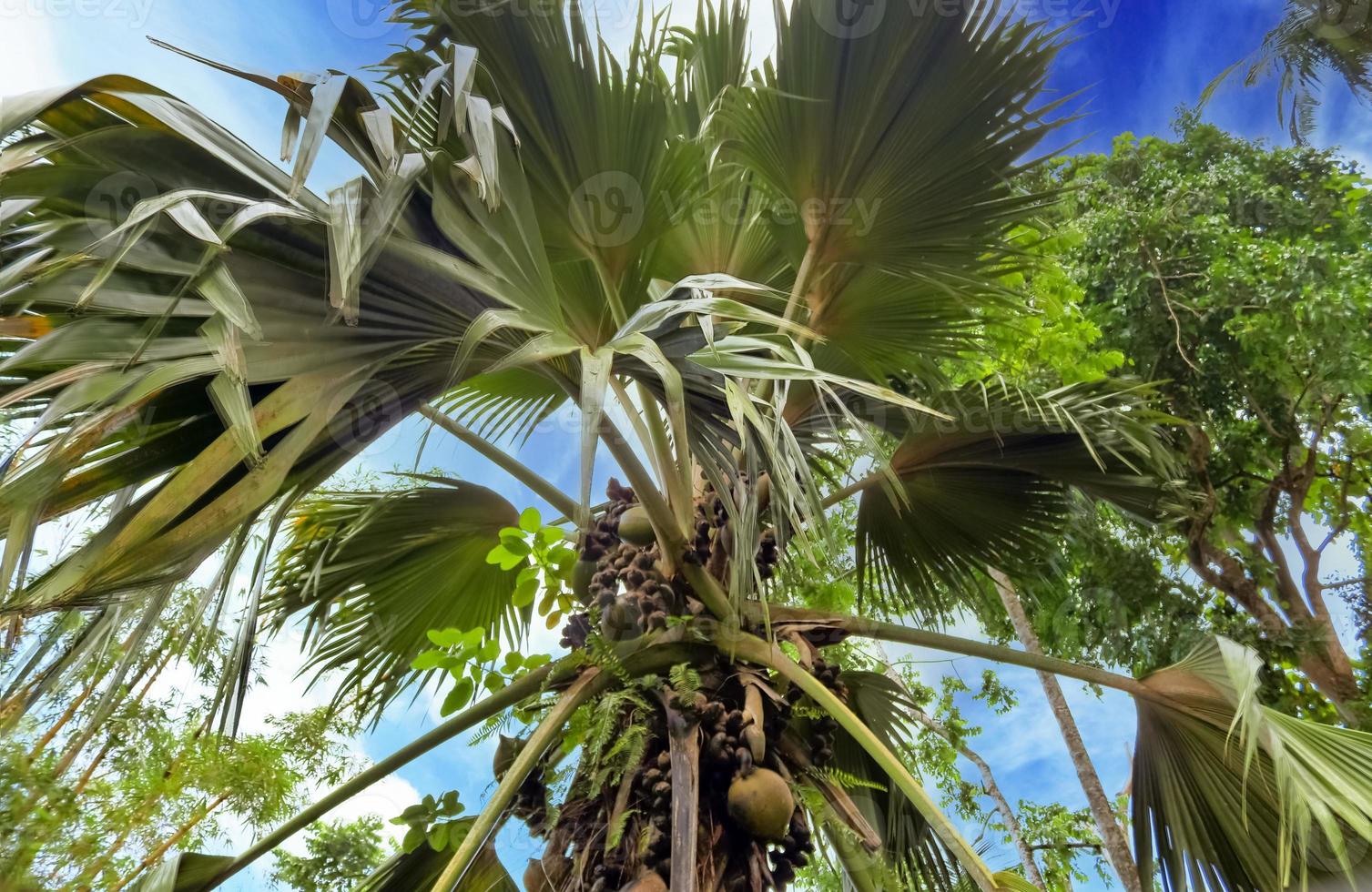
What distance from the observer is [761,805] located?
1585 mm

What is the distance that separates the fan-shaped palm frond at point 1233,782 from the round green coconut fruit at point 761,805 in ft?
2.70

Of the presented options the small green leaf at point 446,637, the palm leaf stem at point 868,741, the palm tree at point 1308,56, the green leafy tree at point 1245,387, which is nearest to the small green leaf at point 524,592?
the small green leaf at point 446,637

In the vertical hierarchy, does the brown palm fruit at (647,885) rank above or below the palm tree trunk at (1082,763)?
below

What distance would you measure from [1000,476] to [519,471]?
131 cm

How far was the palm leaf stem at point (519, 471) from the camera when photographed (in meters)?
2.14

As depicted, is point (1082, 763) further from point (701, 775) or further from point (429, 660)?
point (429, 660)

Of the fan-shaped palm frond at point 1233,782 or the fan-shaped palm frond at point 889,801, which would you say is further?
the fan-shaped palm frond at point 889,801

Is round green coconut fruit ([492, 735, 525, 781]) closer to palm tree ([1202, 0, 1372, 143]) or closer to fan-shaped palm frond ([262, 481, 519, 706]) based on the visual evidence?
fan-shaped palm frond ([262, 481, 519, 706])

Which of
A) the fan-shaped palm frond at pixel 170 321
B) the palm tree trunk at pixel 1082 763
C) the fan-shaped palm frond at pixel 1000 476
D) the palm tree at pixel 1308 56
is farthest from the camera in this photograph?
the palm tree at pixel 1308 56

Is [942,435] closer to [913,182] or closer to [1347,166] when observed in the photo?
[913,182]

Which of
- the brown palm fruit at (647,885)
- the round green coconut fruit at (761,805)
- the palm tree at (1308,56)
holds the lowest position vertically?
the brown palm fruit at (647,885)

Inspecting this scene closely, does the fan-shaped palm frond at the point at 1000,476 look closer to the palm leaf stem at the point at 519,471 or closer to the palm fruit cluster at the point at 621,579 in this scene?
the palm fruit cluster at the point at 621,579

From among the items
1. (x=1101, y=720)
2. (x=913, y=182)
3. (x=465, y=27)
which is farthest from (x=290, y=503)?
(x=1101, y=720)

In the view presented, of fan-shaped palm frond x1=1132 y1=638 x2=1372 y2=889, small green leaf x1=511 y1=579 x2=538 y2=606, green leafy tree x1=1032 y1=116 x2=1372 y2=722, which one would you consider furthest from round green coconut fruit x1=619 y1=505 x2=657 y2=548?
green leafy tree x1=1032 y1=116 x2=1372 y2=722
